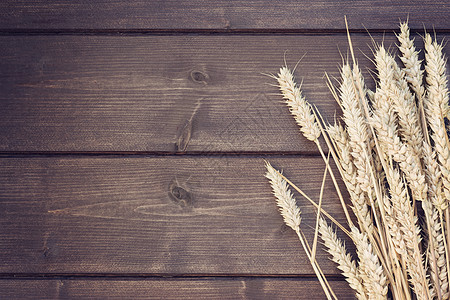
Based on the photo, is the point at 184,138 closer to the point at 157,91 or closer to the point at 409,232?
the point at 157,91

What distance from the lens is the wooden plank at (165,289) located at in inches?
30.3

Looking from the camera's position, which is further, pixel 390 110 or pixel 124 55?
pixel 124 55

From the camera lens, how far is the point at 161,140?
79cm

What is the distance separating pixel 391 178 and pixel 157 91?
1.72ft

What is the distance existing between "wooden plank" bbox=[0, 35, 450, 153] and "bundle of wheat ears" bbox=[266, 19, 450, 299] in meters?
0.06

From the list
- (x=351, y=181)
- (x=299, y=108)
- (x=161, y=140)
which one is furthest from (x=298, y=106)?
(x=161, y=140)

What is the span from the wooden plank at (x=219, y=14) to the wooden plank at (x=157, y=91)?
3 centimetres

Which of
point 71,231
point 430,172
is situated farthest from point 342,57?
point 71,231

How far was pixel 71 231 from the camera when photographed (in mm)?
783

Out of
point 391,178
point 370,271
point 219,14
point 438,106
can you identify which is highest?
point 219,14

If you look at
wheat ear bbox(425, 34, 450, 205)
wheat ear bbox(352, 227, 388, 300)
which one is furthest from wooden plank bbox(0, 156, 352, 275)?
wheat ear bbox(425, 34, 450, 205)

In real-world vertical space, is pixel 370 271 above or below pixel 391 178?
below

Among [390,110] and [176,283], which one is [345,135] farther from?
[176,283]

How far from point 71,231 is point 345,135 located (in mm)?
647
